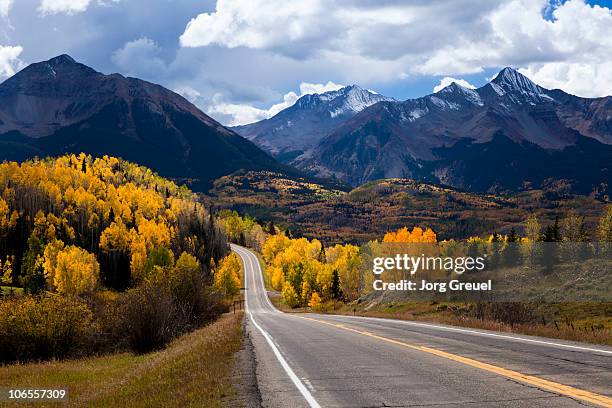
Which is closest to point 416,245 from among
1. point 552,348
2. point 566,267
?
point 566,267

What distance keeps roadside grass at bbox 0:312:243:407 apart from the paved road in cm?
123

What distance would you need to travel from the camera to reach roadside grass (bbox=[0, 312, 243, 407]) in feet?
39.7

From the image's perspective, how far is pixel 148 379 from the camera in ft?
53.2

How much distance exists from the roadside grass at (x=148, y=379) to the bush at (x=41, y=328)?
3382mm

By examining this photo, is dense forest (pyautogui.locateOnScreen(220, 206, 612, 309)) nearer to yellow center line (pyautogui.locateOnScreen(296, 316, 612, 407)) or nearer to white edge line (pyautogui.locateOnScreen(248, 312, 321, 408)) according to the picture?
yellow center line (pyautogui.locateOnScreen(296, 316, 612, 407))

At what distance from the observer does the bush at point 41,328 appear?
112 ft

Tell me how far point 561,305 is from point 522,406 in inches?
2190

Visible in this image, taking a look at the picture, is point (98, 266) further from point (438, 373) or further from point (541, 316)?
point (438, 373)

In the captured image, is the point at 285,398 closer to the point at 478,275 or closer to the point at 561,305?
the point at 561,305

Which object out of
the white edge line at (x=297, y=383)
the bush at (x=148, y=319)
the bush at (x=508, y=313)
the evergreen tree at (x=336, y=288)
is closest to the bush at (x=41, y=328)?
the bush at (x=148, y=319)

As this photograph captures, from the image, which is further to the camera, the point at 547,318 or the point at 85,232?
the point at 85,232

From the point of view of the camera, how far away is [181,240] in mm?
167250

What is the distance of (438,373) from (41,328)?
30.5 meters

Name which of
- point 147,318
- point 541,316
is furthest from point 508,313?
point 147,318
